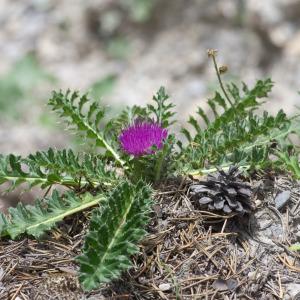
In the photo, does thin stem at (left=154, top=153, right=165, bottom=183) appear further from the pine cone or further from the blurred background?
the blurred background

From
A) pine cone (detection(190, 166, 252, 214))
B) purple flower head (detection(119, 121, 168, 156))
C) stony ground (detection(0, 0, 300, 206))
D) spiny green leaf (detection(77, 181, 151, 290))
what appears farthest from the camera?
stony ground (detection(0, 0, 300, 206))

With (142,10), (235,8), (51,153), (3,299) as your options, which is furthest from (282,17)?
(3,299)

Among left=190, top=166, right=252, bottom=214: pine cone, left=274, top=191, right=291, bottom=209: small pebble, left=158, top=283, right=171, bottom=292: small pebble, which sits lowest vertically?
left=158, top=283, right=171, bottom=292: small pebble

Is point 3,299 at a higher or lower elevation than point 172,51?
lower

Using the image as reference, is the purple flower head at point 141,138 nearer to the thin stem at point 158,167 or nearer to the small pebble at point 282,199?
the thin stem at point 158,167

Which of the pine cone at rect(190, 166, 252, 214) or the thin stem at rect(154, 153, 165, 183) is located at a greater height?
the thin stem at rect(154, 153, 165, 183)

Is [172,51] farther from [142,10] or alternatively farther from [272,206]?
[272,206]

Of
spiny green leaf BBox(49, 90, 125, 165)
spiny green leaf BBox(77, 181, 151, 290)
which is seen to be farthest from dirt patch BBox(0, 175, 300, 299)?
spiny green leaf BBox(49, 90, 125, 165)
